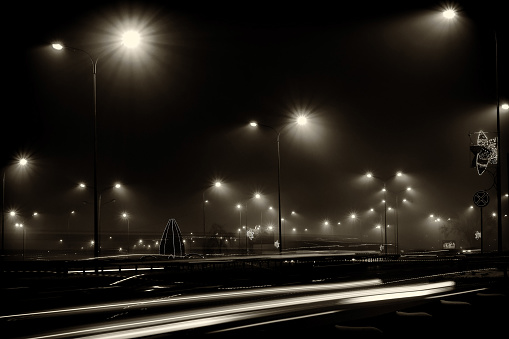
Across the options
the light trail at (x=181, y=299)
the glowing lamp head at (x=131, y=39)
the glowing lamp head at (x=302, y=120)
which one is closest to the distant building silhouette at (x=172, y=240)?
the glowing lamp head at (x=302, y=120)

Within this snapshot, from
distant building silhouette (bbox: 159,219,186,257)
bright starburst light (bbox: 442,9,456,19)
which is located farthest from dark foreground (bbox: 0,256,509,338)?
distant building silhouette (bbox: 159,219,186,257)

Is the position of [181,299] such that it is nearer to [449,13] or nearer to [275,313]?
[275,313]

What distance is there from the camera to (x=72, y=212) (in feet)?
296

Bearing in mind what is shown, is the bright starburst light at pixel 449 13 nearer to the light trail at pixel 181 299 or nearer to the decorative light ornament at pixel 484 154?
the decorative light ornament at pixel 484 154

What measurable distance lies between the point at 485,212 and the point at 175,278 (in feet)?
291

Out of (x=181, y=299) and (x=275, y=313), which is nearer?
(x=275, y=313)

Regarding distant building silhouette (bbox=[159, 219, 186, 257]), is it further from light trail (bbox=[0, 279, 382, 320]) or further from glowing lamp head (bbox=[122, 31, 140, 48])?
light trail (bbox=[0, 279, 382, 320])

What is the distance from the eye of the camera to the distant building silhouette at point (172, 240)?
48000 millimetres

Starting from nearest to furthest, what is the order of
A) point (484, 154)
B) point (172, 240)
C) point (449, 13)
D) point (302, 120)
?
point (449, 13), point (484, 154), point (302, 120), point (172, 240)

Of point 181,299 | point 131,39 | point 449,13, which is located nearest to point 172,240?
point 131,39

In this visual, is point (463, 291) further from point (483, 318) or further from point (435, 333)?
point (435, 333)

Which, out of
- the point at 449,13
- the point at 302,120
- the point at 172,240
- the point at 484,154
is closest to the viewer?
the point at 449,13

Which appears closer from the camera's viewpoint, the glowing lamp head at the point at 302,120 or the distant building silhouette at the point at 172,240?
the glowing lamp head at the point at 302,120

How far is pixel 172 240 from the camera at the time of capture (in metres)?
48.2
